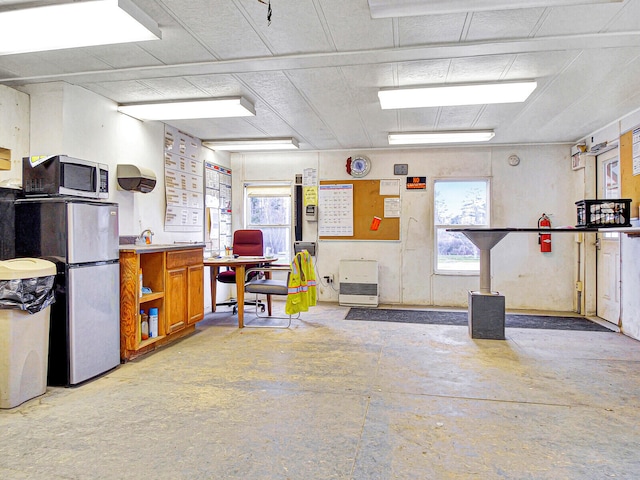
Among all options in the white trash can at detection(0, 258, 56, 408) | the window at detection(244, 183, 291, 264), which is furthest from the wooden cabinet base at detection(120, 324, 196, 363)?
the window at detection(244, 183, 291, 264)

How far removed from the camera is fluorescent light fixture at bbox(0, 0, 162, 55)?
2271 millimetres

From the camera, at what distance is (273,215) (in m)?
6.76

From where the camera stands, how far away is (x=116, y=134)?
4.08m

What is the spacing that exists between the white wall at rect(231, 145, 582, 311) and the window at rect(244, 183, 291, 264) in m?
0.30

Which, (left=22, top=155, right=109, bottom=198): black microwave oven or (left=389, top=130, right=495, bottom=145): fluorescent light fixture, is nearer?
(left=22, top=155, right=109, bottom=198): black microwave oven

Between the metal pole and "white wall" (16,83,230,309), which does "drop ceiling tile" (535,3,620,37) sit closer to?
the metal pole

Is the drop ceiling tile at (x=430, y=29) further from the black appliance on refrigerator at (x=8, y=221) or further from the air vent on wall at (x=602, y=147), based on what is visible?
the air vent on wall at (x=602, y=147)

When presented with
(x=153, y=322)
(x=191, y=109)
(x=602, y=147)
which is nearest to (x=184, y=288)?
(x=153, y=322)

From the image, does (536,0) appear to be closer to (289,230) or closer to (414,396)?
(414,396)

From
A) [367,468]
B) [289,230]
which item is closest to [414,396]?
[367,468]

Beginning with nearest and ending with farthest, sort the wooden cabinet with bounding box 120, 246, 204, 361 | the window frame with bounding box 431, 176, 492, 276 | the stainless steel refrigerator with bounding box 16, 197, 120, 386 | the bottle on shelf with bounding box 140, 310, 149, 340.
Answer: the stainless steel refrigerator with bounding box 16, 197, 120, 386 → the wooden cabinet with bounding box 120, 246, 204, 361 → the bottle on shelf with bounding box 140, 310, 149, 340 → the window frame with bounding box 431, 176, 492, 276

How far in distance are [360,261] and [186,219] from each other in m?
2.73

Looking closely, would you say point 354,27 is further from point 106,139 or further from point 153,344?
point 153,344

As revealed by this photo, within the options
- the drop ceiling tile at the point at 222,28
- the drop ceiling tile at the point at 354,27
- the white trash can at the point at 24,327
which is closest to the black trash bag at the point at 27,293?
the white trash can at the point at 24,327
